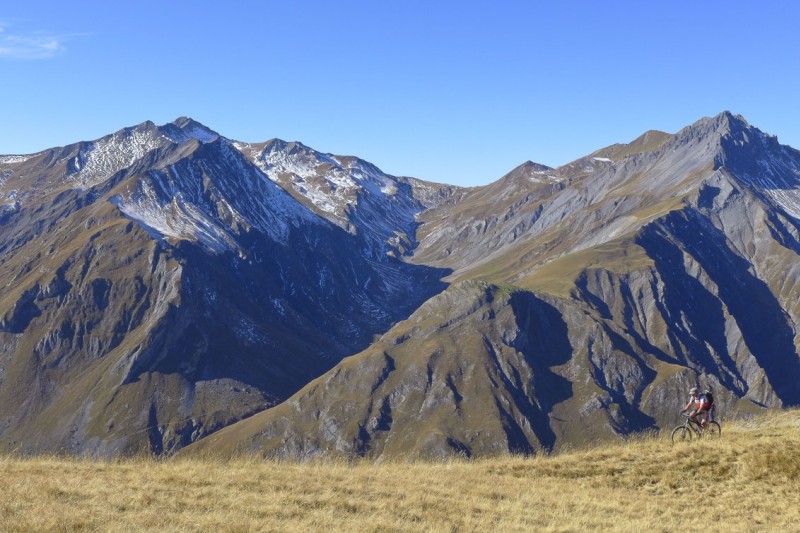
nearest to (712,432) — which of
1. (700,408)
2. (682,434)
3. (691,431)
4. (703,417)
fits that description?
(703,417)

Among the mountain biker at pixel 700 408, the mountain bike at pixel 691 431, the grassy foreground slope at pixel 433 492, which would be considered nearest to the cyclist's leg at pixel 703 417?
the mountain biker at pixel 700 408

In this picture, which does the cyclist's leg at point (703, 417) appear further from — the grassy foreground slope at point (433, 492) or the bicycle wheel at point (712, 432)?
the grassy foreground slope at point (433, 492)

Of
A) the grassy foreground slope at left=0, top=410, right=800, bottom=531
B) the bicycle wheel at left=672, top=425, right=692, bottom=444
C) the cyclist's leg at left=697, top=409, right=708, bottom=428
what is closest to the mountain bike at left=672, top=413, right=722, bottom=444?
the bicycle wheel at left=672, top=425, right=692, bottom=444

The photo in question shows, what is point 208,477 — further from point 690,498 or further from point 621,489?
point 690,498

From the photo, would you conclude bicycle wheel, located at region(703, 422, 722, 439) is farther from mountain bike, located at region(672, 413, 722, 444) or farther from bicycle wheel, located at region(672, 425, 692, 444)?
bicycle wheel, located at region(672, 425, 692, 444)

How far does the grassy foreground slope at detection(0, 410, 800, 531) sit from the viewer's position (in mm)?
20953

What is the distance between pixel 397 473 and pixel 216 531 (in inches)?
464

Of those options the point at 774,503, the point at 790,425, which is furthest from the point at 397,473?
the point at 790,425

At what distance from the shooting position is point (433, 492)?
2656 cm

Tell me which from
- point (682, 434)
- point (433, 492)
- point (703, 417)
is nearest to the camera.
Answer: point (433, 492)

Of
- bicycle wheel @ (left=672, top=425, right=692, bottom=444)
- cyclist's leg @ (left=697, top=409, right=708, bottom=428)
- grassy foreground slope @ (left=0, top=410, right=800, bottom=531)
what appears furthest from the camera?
cyclist's leg @ (left=697, top=409, right=708, bottom=428)

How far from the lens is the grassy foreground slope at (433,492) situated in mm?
20953

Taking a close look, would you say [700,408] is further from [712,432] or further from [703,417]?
[712,432]

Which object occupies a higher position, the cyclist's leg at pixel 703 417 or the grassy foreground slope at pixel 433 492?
the cyclist's leg at pixel 703 417
